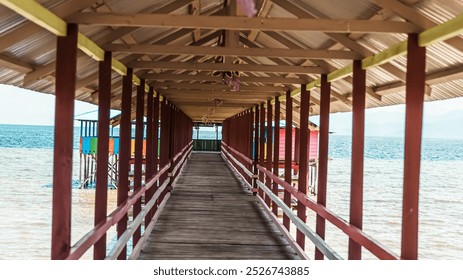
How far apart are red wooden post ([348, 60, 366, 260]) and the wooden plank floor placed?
145cm

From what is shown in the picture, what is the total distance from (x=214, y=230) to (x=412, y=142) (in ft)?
14.9

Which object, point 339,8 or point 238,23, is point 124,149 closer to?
point 238,23

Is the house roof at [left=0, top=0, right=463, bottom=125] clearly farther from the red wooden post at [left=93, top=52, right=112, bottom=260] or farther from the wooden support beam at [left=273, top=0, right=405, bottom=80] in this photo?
the red wooden post at [left=93, top=52, right=112, bottom=260]

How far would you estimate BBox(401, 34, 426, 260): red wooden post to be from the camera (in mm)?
4098

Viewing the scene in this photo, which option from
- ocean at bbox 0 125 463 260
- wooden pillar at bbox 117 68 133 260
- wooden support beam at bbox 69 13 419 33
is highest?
wooden support beam at bbox 69 13 419 33

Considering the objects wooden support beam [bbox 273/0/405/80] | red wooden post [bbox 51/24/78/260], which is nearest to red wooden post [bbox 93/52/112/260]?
red wooden post [bbox 51/24/78/260]

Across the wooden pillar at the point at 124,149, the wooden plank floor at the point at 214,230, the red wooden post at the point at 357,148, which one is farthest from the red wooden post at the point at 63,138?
the red wooden post at the point at 357,148

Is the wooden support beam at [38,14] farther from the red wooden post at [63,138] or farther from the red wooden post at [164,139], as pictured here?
the red wooden post at [164,139]

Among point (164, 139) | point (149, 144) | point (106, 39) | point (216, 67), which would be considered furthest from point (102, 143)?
point (164, 139)

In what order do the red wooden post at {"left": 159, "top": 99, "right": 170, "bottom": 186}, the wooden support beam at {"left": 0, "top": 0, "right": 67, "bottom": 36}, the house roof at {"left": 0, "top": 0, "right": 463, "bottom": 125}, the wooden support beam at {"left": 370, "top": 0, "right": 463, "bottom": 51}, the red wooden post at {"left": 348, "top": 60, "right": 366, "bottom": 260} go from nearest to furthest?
1. the wooden support beam at {"left": 0, "top": 0, "right": 67, "bottom": 36}
2. the wooden support beam at {"left": 370, "top": 0, "right": 463, "bottom": 51}
3. the house roof at {"left": 0, "top": 0, "right": 463, "bottom": 125}
4. the red wooden post at {"left": 348, "top": 60, "right": 366, "bottom": 260}
5. the red wooden post at {"left": 159, "top": 99, "right": 170, "bottom": 186}
